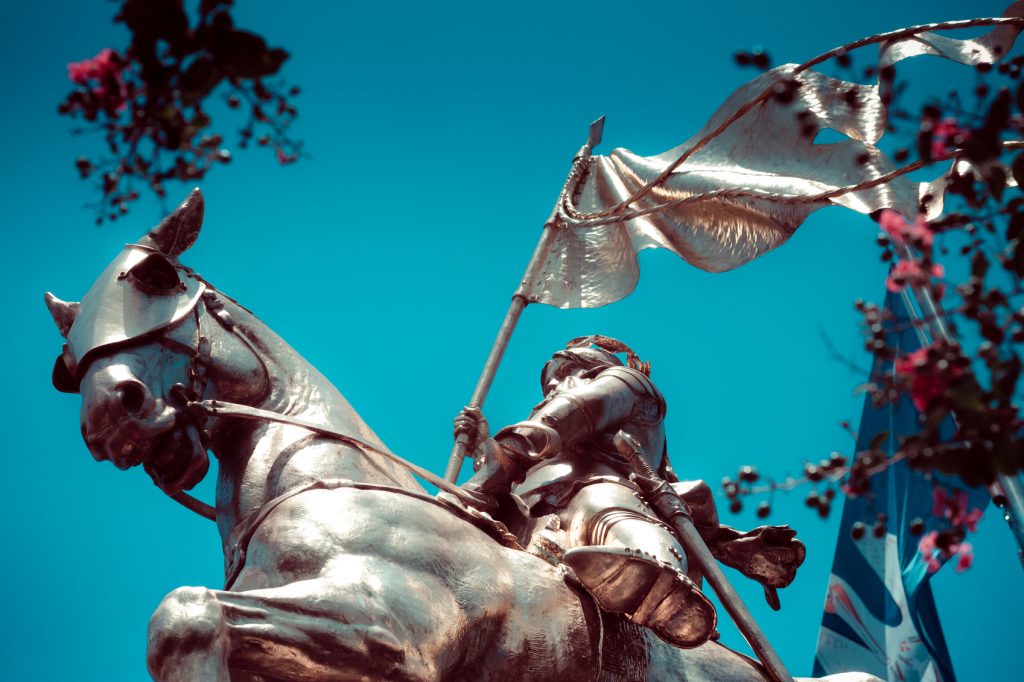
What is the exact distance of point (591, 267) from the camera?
11.4 m

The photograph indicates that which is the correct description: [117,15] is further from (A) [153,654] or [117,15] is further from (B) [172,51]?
(A) [153,654]

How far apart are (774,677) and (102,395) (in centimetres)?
386

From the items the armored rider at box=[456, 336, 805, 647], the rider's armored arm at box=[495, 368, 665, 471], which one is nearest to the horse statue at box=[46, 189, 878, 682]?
the armored rider at box=[456, 336, 805, 647]

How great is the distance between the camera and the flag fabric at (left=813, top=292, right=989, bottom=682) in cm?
1262

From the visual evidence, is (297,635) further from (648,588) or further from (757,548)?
(757,548)

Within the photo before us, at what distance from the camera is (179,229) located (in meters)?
7.83

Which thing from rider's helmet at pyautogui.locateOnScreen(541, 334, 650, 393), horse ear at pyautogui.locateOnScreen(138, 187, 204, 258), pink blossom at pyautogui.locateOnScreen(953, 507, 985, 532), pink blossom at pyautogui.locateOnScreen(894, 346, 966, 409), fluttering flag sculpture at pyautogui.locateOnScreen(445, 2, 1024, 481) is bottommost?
pink blossom at pyautogui.locateOnScreen(953, 507, 985, 532)

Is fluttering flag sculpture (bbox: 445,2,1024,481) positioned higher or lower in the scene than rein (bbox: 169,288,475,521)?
higher

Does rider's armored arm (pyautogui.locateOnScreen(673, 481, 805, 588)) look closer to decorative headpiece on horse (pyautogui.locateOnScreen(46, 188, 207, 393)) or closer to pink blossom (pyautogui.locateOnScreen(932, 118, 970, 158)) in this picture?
decorative headpiece on horse (pyautogui.locateOnScreen(46, 188, 207, 393))

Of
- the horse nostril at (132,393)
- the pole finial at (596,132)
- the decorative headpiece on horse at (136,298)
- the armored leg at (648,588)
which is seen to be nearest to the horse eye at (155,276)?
the decorative headpiece on horse at (136,298)

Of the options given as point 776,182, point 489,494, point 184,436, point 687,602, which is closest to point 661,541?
point 687,602

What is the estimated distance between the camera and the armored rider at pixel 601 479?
22.7ft

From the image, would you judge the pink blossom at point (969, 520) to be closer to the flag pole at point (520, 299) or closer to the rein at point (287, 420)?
the rein at point (287, 420)

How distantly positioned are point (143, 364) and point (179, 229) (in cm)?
103
